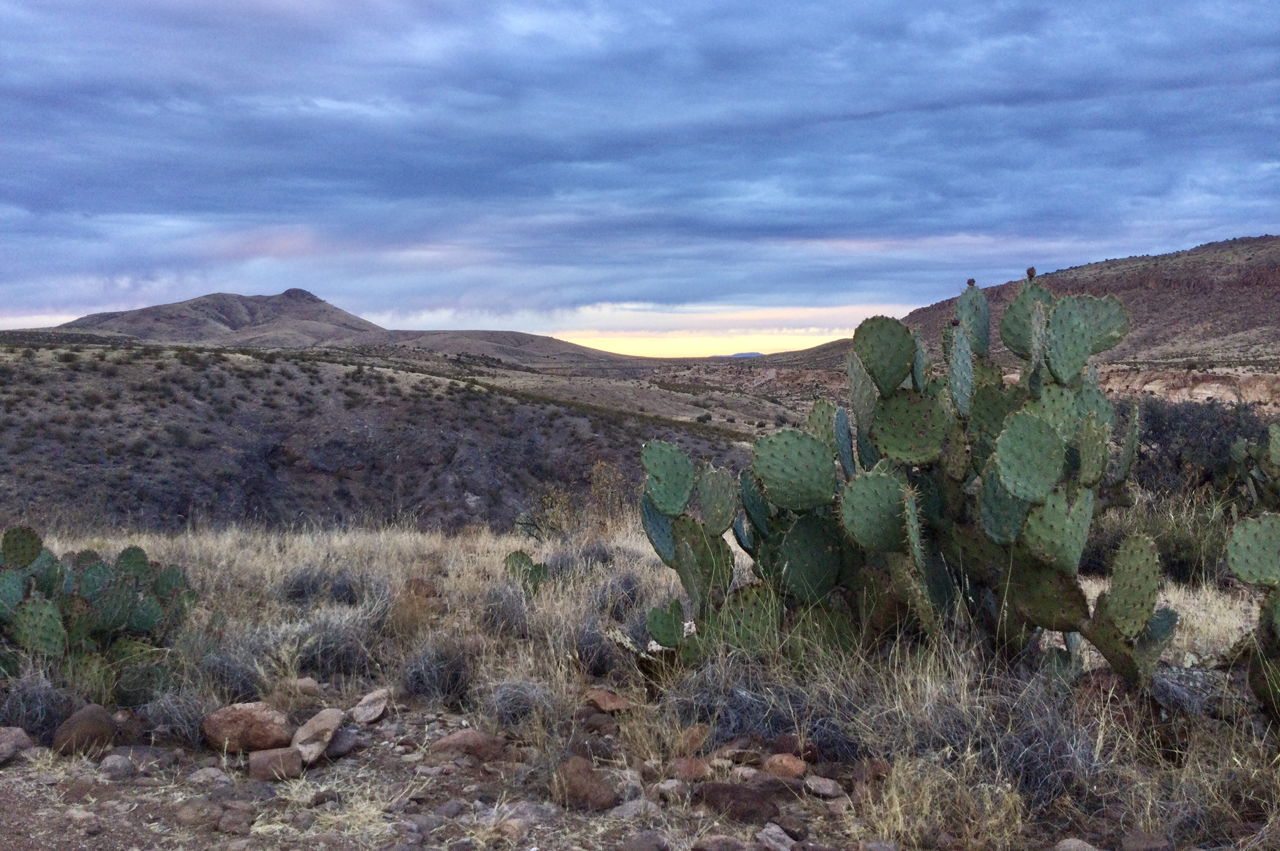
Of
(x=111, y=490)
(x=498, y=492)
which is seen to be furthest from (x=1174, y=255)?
(x=111, y=490)

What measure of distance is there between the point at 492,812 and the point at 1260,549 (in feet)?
11.8

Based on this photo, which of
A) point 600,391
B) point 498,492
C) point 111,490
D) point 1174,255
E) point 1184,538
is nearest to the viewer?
point 1184,538

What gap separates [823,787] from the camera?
3.62 metres

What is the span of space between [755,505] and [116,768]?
343 centimetres

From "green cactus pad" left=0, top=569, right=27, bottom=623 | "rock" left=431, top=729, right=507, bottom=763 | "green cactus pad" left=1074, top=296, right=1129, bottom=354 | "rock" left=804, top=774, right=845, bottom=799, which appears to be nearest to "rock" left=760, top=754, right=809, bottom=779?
"rock" left=804, top=774, right=845, bottom=799

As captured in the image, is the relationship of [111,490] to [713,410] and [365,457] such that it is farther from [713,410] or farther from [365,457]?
[713,410]

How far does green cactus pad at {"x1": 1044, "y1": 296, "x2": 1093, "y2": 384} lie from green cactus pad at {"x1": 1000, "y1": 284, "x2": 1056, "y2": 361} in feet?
1.46

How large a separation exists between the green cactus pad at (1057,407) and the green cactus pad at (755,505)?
1554 millimetres

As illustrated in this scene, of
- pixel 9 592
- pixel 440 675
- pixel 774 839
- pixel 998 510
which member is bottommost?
pixel 774 839

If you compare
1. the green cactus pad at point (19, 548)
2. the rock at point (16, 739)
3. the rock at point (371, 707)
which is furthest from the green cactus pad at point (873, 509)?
the green cactus pad at point (19, 548)

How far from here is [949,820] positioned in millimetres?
3320

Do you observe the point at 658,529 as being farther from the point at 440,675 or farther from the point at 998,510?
the point at 998,510

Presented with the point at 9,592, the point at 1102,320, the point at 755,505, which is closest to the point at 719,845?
the point at 755,505

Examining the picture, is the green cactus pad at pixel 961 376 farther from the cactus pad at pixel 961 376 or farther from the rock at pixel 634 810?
the rock at pixel 634 810
